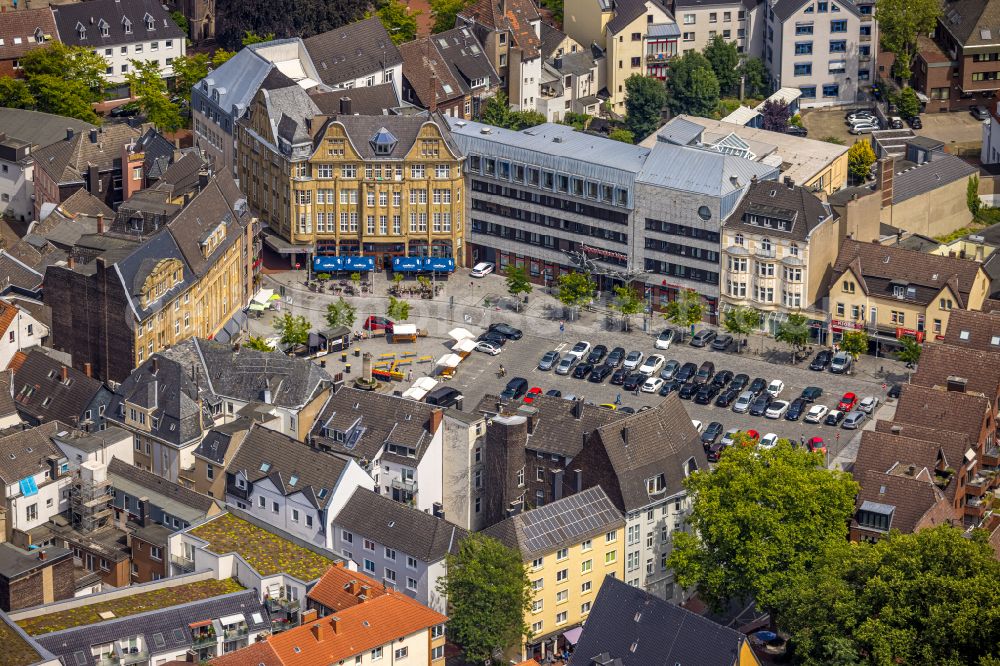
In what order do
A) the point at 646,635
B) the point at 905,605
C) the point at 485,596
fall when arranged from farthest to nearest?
the point at 485,596
the point at 905,605
the point at 646,635

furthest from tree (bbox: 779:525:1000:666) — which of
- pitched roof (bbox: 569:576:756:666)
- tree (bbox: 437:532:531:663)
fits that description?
tree (bbox: 437:532:531:663)

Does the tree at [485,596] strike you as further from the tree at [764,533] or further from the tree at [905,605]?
the tree at [905,605]

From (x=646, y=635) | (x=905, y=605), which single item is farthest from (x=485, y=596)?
(x=905, y=605)

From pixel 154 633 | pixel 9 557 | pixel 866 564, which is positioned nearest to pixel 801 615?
pixel 866 564

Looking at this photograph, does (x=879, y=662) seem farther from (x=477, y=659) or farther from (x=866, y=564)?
(x=477, y=659)

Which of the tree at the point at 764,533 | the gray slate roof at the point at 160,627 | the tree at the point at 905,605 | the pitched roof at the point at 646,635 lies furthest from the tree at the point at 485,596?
the tree at the point at 905,605

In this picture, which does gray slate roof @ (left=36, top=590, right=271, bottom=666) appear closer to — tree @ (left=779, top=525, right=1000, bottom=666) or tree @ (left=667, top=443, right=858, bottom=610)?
tree @ (left=667, top=443, right=858, bottom=610)

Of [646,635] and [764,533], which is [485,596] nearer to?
[646,635]
